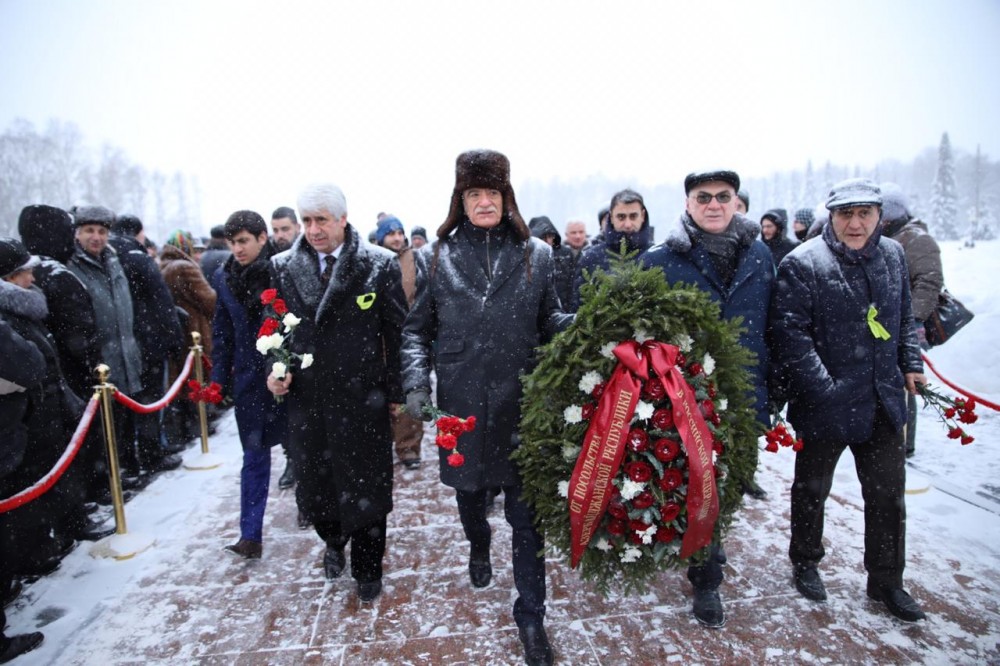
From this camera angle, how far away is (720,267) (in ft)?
11.2

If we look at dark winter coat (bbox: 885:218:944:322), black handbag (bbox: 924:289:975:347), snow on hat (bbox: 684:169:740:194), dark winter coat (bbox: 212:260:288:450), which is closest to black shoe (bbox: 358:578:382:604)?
dark winter coat (bbox: 212:260:288:450)

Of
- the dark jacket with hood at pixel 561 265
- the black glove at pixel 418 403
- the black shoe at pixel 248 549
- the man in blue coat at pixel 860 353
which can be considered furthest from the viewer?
the dark jacket with hood at pixel 561 265

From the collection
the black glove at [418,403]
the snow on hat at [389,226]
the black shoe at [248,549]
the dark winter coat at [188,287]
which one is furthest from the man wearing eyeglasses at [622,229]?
the dark winter coat at [188,287]

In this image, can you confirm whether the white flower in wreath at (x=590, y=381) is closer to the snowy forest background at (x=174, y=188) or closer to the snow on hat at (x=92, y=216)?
the snow on hat at (x=92, y=216)

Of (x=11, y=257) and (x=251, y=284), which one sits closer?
(x=11, y=257)

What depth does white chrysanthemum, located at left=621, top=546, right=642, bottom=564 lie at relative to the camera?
2668 mm

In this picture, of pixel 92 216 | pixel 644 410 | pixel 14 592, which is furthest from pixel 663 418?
pixel 92 216

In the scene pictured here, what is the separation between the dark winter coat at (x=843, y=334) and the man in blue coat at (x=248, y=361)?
3.36 metres

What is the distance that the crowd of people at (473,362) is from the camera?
3.20 metres

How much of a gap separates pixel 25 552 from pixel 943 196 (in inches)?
2552

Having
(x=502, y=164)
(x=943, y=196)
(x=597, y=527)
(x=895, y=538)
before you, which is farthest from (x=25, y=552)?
(x=943, y=196)

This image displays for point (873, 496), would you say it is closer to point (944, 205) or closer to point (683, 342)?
point (683, 342)

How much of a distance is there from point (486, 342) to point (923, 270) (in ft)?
14.5

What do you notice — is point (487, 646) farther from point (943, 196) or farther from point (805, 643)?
point (943, 196)
